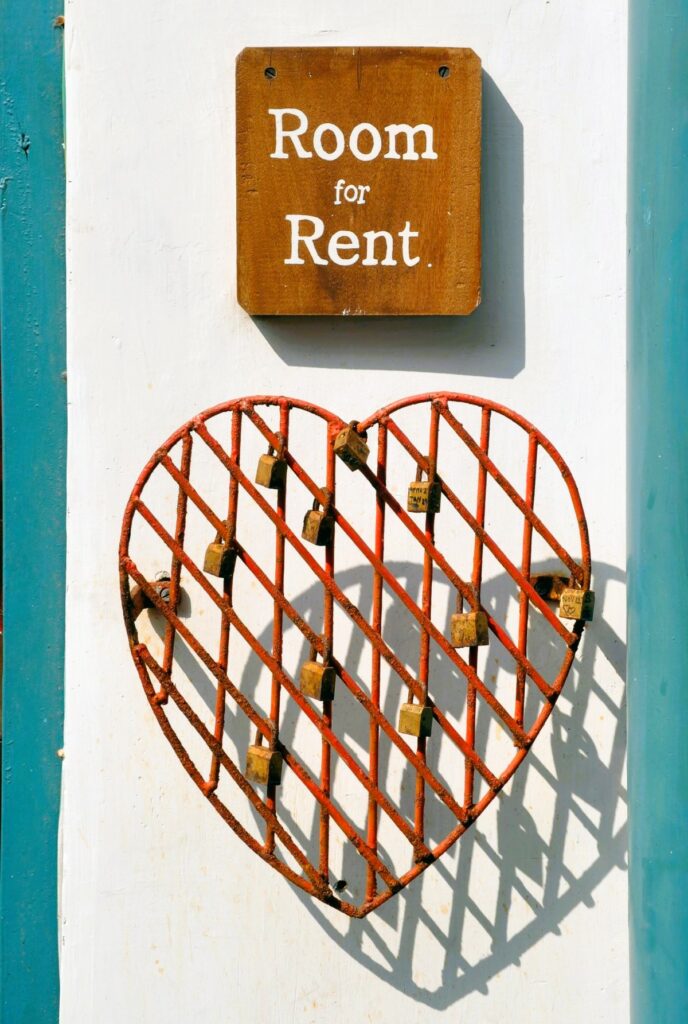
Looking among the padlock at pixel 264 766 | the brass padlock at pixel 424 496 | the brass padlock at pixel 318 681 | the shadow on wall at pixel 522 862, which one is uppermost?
the brass padlock at pixel 424 496

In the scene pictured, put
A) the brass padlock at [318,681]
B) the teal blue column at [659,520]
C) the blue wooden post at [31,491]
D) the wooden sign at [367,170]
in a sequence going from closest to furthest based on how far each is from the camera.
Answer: the teal blue column at [659,520] → the brass padlock at [318,681] → the wooden sign at [367,170] → the blue wooden post at [31,491]

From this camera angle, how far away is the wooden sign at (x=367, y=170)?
184 cm

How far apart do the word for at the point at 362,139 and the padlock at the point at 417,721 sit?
82cm

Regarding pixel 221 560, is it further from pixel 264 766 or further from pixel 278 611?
pixel 264 766

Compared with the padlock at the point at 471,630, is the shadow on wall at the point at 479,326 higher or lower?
higher

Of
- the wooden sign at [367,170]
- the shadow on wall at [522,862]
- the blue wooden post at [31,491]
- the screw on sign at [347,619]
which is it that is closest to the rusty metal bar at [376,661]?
the screw on sign at [347,619]

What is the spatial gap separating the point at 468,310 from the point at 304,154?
34cm

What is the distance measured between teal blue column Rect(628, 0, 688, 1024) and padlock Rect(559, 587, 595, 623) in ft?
0.21

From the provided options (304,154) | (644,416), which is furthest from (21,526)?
(644,416)

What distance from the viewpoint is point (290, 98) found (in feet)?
6.06

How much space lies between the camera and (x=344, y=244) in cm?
186

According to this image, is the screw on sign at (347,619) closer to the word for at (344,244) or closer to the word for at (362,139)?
the word for at (344,244)

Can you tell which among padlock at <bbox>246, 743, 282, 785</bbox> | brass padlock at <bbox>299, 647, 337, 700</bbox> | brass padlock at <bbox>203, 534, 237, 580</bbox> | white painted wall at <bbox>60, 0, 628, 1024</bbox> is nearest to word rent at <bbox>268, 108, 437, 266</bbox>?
white painted wall at <bbox>60, 0, 628, 1024</bbox>

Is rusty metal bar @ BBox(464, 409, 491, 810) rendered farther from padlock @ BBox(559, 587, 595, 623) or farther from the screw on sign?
padlock @ BBox(559, 587, 595, 623)
